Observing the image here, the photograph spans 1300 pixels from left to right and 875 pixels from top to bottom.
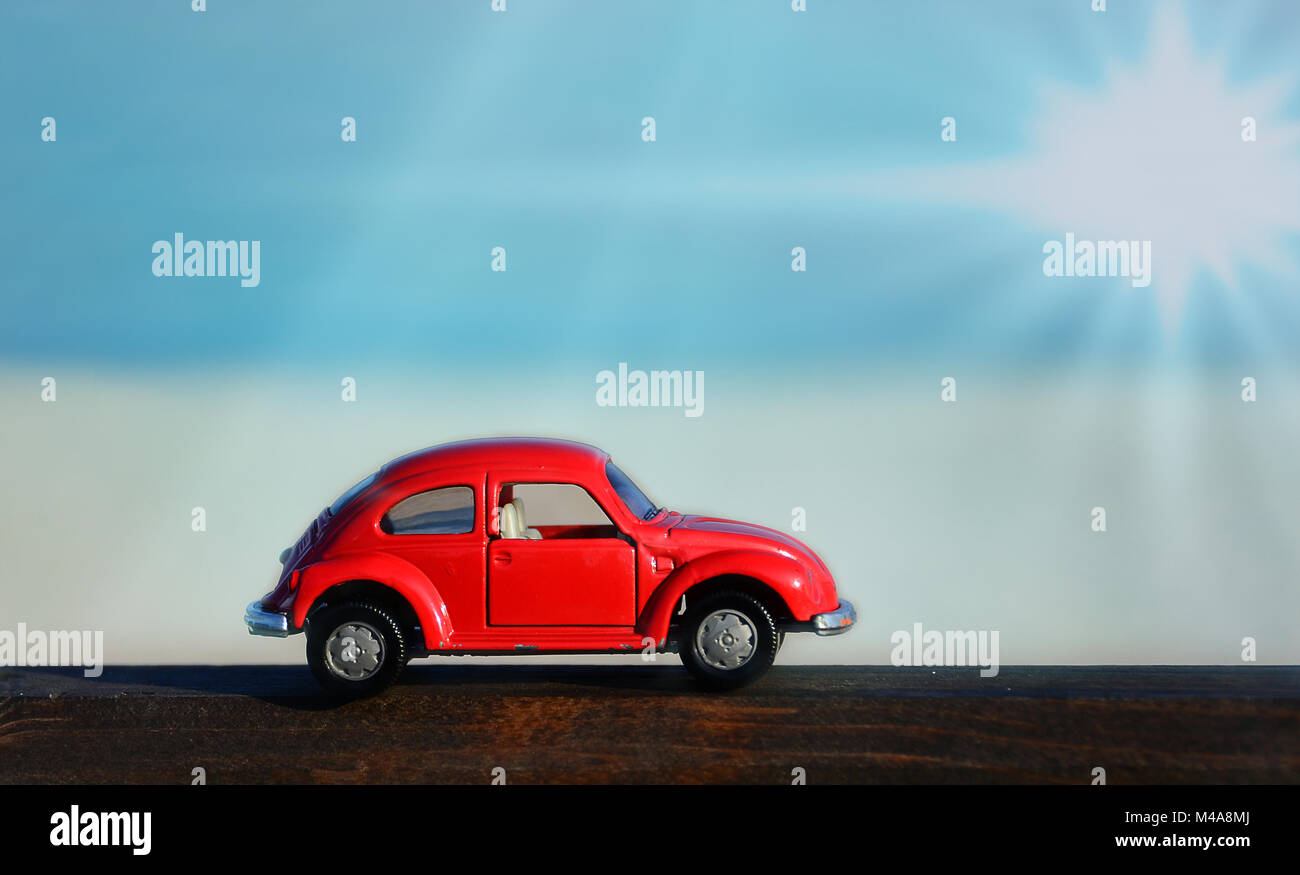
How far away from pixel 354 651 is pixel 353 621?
0.15 m

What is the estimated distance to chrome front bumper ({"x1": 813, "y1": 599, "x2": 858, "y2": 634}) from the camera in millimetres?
5156

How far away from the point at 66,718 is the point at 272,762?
4.46ft

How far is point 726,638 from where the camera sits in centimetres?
513

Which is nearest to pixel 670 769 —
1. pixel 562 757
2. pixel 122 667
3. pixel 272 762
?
pixel 562 757

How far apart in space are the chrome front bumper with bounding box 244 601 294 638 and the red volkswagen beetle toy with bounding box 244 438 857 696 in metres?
0.01

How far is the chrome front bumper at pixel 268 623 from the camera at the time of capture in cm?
510

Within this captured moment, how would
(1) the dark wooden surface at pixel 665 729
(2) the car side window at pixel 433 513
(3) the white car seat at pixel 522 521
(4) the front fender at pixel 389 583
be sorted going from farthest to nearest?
1. (3) the white car seat at pixel 522 521
2. (2) the car side window at pixel 433 513
3. (4) the front fender at pixel 389 583
4. (1) the dark wooden surface at pixel 665 729

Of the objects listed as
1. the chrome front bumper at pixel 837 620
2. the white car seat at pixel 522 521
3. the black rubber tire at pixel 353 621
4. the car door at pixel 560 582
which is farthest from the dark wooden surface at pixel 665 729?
the white car seat at pixel 522 521

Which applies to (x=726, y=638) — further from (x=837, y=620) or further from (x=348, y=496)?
(x=348, y=496)

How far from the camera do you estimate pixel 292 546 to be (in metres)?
5.54

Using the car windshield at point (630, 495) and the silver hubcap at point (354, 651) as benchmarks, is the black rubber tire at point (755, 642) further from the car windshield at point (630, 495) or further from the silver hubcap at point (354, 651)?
the silver hubcap at point (354, 651)

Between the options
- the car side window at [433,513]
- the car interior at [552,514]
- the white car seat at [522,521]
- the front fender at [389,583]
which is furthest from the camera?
the white car seat at [522,521]

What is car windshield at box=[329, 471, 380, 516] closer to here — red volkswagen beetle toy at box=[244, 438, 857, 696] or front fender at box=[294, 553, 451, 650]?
red volkswagen beetle toy at box=[244, 438, 857, 696]

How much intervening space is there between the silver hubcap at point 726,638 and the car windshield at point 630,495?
2.13ft
